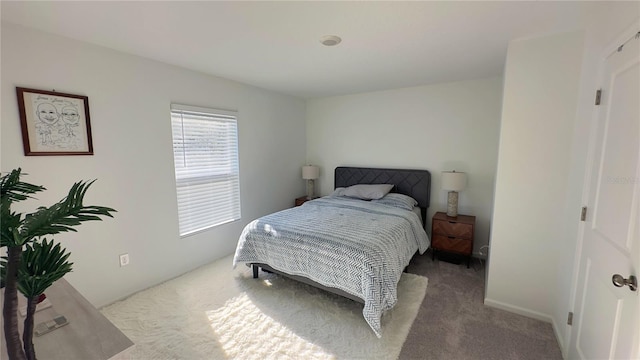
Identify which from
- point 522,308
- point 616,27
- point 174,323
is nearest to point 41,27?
point 174,323

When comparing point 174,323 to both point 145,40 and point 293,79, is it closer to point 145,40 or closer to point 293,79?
point 145,40

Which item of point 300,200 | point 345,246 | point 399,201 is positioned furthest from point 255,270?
point 399,201

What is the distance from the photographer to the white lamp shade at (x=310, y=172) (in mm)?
4473

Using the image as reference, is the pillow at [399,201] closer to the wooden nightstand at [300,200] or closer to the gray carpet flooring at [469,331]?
the gray carpet flooring at [469,331]

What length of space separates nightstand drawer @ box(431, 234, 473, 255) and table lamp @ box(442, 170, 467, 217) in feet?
1.07

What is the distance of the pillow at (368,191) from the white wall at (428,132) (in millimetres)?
435

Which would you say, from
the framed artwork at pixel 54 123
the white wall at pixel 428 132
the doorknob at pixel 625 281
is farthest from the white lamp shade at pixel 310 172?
the doorknob at pixel 625 281

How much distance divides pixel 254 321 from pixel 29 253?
1.74m

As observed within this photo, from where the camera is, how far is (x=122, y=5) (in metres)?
1.65

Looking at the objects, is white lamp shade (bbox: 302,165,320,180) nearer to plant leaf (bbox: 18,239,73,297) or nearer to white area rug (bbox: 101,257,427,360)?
white area rug (bbox: 101,257,427,360)

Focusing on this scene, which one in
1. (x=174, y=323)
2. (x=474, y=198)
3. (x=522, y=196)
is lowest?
(x=174, y=323)

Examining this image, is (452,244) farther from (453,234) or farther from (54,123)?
(54,123)

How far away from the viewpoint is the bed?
7.02 feet

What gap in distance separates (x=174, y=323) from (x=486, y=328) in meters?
2.56
